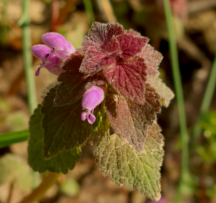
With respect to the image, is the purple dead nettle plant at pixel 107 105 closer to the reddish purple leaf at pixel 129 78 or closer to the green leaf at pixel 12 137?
the reddish purple leaf at pixel 129 78

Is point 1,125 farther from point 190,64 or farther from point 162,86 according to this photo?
point 190,64

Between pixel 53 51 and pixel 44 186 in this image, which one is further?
pixel 44 186

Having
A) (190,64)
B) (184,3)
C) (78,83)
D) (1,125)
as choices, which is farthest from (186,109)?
(78,83)

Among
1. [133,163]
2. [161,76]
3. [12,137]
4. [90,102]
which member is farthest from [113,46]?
[161,76]

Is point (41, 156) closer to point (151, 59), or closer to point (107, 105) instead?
point (107, 105)

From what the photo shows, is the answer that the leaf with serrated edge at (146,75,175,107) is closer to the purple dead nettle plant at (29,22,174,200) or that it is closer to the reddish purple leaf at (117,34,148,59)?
the purple dead nettle plant at (29,22,174,200)
